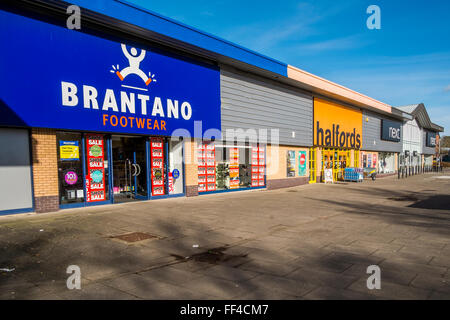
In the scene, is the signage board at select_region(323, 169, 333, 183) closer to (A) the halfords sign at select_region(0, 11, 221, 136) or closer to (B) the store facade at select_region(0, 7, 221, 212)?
(B) the store facade at select_region(0, 7, 221, 212)

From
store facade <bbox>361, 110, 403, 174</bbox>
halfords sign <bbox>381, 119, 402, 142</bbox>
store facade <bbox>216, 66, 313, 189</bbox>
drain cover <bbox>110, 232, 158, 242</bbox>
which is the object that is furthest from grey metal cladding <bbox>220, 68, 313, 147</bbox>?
halfords sign <bbox>381, 119, 402, 142</bbox>

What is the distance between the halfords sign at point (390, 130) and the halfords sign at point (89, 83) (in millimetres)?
24688

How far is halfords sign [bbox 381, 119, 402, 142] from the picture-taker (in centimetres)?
3046

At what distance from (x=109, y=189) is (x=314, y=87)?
14.9 meters

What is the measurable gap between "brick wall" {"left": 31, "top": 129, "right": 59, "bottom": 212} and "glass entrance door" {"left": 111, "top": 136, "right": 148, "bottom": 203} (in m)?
2.84

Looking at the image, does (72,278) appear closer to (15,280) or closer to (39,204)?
(15,280)

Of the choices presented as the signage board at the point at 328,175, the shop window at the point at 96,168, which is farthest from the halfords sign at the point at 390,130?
the shop window at the point at 96,168

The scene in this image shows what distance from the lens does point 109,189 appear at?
10648 mm

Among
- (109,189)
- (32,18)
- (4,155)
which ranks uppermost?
(32,18)

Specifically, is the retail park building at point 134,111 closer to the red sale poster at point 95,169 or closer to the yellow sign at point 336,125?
the red sale poster at point 95,169

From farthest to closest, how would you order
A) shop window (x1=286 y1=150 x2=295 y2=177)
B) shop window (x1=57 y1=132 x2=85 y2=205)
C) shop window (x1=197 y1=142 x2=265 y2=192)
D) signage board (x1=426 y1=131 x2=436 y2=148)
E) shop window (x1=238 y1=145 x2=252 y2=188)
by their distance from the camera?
signage board (x1=426 y1=131 x2=436 y2=148)
shop window (x1=286 y1=150 x2=295 y2=177)
shop window (x1=238 y1=145 x2=252 y2=188)
shop window (x1=197 y1=142 x2=265 y2=192)
shop window (x1=57 y1=132 x2=85 y2=205)

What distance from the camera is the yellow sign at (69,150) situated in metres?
9.52

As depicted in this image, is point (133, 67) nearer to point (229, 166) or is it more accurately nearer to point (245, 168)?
point (229, 166)
